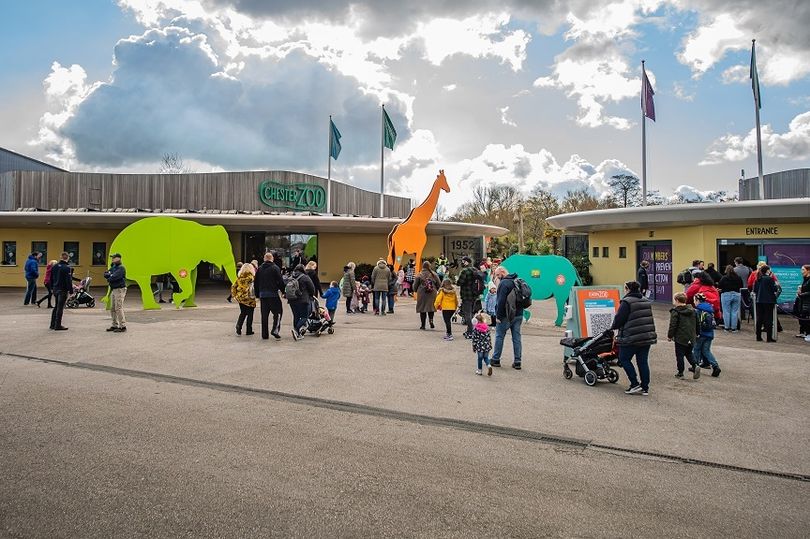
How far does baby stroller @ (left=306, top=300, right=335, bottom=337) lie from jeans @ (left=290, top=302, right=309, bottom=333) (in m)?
0.29

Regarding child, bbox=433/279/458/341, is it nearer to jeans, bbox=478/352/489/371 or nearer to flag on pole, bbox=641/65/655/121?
jeans, bbox=478/352/489/371

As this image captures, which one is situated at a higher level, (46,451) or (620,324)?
(620,324)

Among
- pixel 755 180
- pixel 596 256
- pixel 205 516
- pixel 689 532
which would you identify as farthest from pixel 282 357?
pixel 755 180

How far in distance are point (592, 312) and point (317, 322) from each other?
5615 mm

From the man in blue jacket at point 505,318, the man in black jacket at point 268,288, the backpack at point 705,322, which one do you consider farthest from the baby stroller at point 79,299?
the backpack at point 705,322

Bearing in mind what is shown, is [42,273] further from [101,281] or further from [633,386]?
[633,386]

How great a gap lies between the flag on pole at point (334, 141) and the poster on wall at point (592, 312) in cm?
2218

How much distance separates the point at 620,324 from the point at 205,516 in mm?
5523

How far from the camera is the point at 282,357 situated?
877 centimetres

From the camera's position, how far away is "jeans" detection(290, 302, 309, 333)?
34.9 feet

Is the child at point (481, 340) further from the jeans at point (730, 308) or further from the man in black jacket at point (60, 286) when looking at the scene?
the man in black jacket at point (60, 286)

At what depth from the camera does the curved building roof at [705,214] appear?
14867mm

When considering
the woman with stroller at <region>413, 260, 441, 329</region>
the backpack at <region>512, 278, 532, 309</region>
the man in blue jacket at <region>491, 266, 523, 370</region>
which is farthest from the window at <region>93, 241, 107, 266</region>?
the backpack at <region>512, 278, 532, 309</region>

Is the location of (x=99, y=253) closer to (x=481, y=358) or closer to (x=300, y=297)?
(x=300, y=297)
